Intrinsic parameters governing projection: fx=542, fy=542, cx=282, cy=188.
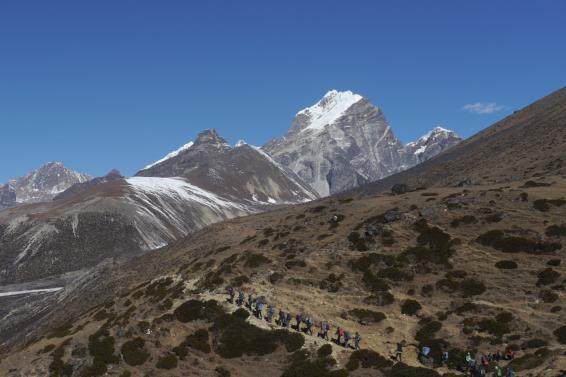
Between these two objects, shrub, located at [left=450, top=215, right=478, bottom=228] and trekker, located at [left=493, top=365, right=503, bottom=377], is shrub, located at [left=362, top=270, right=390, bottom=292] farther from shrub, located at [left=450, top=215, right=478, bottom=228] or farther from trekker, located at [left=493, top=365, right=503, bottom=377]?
trekker, located at [left=493, top=365, right=503, bottom=377]

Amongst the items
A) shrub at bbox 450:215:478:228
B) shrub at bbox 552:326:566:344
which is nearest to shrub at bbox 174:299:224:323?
shrub at bbox 552:326:566:344

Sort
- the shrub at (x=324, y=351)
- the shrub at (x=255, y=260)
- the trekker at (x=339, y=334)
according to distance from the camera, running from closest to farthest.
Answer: the shrub at (x=324, y=351) < the trekker at (x=339, y=334) < the shrub at (x=255, y=260)

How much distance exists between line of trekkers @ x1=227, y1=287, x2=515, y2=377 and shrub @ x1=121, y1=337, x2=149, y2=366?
9180mm

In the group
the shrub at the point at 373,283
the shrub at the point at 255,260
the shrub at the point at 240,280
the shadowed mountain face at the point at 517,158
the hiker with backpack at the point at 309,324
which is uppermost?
the shadowed mountain face at the point at 517,158

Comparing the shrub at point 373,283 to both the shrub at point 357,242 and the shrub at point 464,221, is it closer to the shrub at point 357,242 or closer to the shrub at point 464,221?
the shrub at point 357,242

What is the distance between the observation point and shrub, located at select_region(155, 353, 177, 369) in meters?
41.0

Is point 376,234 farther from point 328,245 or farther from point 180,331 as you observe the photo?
point 180,331

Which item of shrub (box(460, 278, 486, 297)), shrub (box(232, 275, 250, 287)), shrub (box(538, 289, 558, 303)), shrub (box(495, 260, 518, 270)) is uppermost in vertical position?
shrub (box(232, 275, 250, 287))

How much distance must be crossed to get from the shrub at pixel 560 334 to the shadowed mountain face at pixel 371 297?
0.07 metres

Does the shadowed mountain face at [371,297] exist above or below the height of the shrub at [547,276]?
above

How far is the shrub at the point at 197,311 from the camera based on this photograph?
157 feet

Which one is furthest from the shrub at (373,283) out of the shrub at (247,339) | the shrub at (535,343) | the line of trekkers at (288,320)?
the shrub at (535,343)

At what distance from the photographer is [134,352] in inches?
1697

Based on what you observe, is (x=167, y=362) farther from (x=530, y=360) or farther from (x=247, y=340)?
(x=530, y=360)
